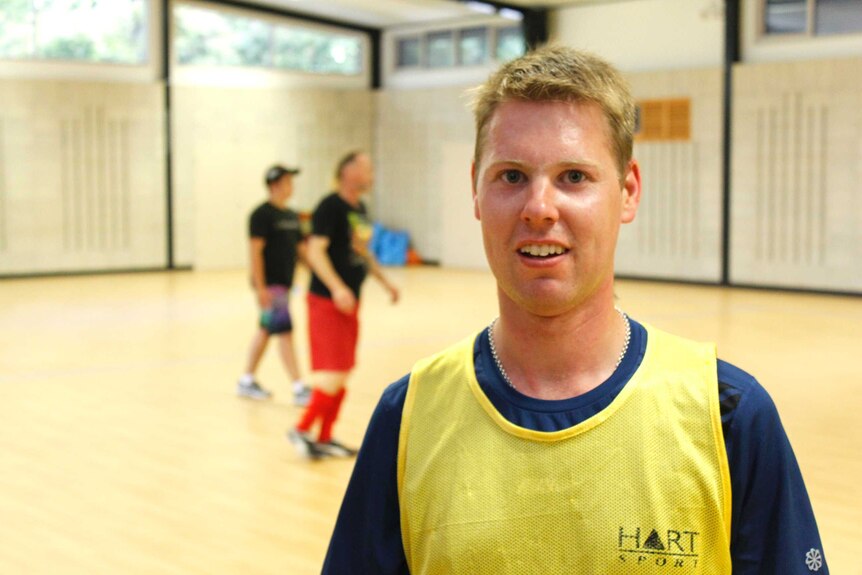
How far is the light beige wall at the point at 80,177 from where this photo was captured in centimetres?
1762

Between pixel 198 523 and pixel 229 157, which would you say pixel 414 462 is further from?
pixel 229 157

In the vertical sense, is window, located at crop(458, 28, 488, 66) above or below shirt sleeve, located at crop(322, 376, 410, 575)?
above

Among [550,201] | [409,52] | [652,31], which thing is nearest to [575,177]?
[550,201]

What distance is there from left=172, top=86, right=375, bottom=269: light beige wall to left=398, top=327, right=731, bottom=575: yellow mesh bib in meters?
18.4

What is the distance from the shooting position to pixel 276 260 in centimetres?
825

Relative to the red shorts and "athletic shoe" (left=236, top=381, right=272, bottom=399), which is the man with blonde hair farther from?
"athletic shoe" (left=236, top=381, right=272, bottom=399)

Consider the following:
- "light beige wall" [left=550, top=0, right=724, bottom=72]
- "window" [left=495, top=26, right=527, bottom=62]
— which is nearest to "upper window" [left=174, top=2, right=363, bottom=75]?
"window" [left=495, top=26, right=527, bottom=62]

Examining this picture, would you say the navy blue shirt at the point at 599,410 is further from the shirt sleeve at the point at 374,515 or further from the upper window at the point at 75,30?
the upper window at the point at 75,30

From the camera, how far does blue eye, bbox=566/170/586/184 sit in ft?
4.91

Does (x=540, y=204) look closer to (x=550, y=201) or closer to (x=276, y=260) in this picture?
(x=550, y=201)

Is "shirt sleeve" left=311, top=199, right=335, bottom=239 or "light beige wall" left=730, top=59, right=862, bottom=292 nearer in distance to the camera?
"shirt sleeve" left=311, top=199, right=335, bottom=239

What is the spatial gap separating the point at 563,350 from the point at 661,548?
290 mm

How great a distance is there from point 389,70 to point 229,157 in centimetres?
374

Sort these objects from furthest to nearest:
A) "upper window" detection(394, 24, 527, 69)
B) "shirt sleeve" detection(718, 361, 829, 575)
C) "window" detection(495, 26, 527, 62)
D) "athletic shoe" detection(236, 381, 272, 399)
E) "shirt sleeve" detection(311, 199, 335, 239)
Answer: "upper window" detection(394, 24, 527, 69) < "window" detection(495, 26, 527, 62) < "athletic shoe" detection(236, 381, 272, 399) < "shirt sleeve" detection(311, 199, 335, 239) < "shirt sleeve" detection(718, 361, 829, 575)
